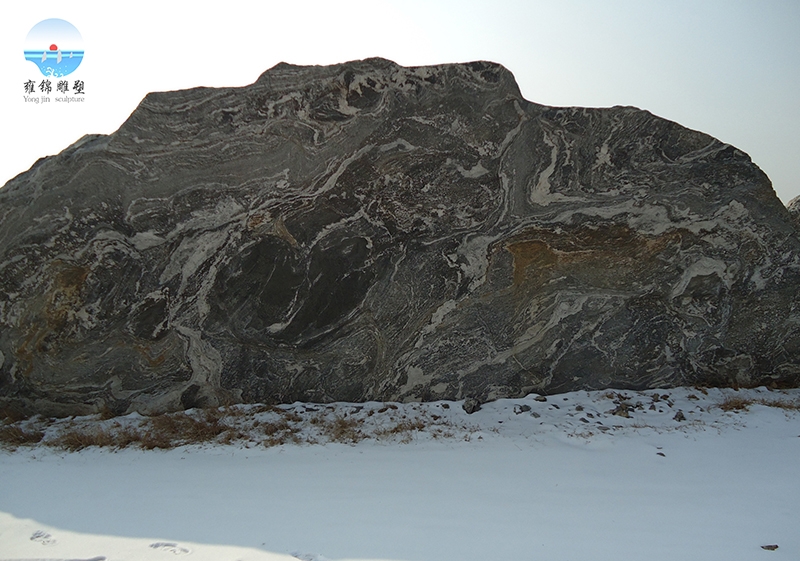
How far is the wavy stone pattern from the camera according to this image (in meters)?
4.61

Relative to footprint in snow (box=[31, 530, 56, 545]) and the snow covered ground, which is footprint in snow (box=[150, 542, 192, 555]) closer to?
the snow covered ground

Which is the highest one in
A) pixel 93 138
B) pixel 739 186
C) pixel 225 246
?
pixel 93 138

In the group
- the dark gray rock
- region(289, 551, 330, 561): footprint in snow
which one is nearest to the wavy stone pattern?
the dark gray rock

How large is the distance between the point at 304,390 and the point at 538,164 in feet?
9.31

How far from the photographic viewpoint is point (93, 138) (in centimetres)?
482

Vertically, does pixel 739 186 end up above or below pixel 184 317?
above

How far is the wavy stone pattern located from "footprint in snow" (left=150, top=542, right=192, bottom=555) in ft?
7.45

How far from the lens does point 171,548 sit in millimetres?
2383

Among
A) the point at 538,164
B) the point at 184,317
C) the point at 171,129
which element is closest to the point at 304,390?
the point at 184,317

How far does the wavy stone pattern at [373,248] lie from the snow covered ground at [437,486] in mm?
441

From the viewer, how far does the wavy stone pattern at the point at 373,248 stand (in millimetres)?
4605

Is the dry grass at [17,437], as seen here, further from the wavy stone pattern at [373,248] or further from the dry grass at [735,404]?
the dry grass at [735,404]

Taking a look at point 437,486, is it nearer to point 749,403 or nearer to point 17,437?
point 749,403

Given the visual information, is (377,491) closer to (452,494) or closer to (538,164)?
(452,494)
